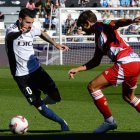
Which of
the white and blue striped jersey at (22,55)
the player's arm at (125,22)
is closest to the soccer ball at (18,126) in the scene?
the white and blue striped jersey at (22,55)

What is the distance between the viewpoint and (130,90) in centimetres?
1220

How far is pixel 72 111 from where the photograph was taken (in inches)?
621

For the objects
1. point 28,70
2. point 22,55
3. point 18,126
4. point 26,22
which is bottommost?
point 18,126

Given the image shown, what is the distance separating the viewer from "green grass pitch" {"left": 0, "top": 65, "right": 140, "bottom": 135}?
12891 mm

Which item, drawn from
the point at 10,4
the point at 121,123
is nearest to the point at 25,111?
the point at 121,123

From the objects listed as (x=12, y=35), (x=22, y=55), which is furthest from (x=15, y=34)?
(x=22, y=55)

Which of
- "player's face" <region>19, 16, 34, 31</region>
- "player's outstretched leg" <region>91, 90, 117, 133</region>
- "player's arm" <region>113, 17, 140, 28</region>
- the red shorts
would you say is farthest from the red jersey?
"player's face" <region>19, 16, 34, 31</region>

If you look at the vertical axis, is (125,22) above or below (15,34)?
above

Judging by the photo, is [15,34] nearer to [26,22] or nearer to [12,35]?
[12,35]

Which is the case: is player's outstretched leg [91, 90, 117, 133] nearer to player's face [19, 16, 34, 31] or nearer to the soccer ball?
the soccer ball

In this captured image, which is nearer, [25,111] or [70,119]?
[70,119]

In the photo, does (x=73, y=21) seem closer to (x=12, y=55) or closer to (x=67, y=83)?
(x=67, y=83)

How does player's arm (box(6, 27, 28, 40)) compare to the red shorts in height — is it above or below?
above

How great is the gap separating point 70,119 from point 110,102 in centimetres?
362
